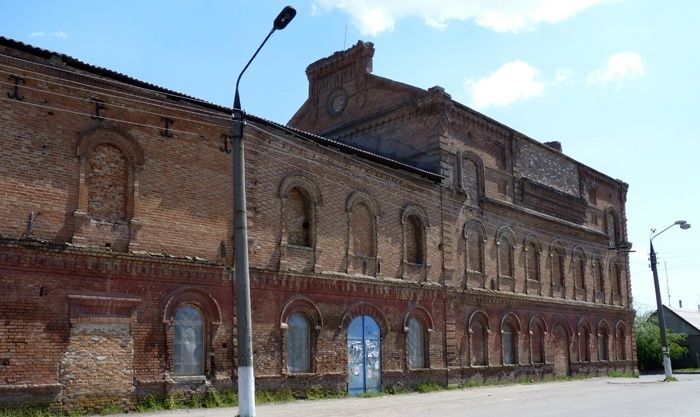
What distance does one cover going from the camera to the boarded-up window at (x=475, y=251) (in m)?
26.4

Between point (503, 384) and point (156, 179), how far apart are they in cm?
1638

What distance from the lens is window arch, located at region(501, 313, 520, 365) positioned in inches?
1087

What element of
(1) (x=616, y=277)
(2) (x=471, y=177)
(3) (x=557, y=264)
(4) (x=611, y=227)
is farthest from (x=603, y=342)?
(2) (x=471, y=177)

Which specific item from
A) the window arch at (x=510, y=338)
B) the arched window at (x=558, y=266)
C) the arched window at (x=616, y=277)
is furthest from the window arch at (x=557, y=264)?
the arched window at (x=616, y=277)

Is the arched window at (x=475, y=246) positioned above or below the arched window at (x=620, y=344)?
above

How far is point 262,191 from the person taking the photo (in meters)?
18.4

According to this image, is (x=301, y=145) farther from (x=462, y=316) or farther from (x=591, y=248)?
(x=591, y=248)

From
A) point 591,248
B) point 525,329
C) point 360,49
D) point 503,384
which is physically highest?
point 360,49

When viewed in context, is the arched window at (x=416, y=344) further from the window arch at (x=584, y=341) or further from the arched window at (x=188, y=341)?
the window arch at (x=584, y=341)

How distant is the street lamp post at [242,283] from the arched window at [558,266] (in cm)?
2190

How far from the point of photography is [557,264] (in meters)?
32.4

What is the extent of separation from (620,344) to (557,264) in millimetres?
8197

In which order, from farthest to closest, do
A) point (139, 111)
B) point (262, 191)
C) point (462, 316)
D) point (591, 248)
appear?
1. point (591, 248)
2. point (462, 316)
3. point (262, 191)
4. point (139, 111)

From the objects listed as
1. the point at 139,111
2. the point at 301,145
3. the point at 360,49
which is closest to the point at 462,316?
the point at 301,145
